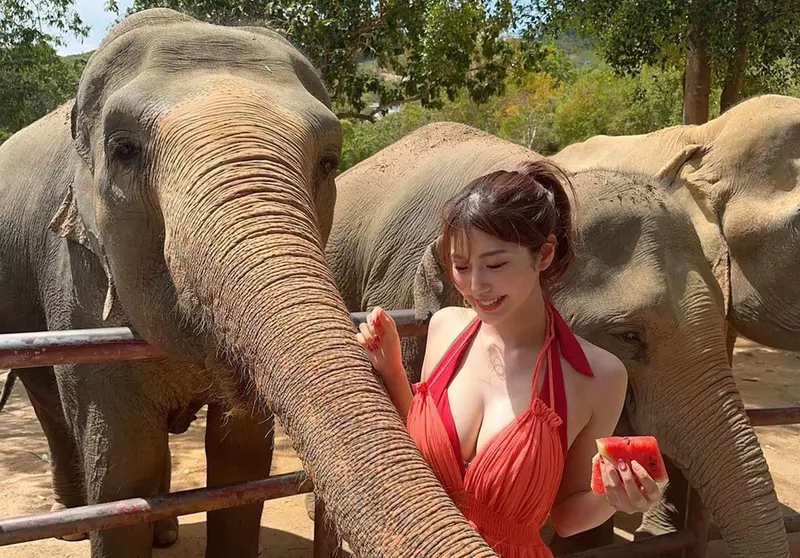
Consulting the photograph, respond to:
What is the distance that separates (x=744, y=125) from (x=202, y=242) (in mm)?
3925

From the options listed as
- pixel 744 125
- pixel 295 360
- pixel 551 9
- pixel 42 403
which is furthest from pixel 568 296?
pixel 551 9

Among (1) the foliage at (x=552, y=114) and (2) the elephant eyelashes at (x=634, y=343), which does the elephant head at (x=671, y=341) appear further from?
(1) the foliage at (x=552, y=114)

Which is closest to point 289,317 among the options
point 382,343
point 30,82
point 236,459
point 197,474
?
→ point 382,343

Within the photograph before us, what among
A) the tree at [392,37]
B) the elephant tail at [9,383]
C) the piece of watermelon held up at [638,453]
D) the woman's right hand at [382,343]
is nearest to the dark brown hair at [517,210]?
the woman's right hand at [382,343]

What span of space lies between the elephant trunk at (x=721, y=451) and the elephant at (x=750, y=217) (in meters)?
1.61

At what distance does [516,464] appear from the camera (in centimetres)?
173

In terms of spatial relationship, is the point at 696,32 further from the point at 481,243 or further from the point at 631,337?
the point at 481,243

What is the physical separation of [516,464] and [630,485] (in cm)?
37

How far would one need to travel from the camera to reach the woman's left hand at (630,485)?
4.56 ft

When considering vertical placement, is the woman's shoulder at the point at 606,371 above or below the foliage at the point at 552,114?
above

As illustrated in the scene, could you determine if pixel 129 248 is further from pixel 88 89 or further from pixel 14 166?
pixel 14 166

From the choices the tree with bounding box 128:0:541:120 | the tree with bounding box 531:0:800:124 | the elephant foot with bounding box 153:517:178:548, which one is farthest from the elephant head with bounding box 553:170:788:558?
the tree with bounding box 531:0:800:124

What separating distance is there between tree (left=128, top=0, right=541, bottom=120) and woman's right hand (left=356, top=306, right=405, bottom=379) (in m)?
6.36

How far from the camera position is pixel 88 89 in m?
2.60
